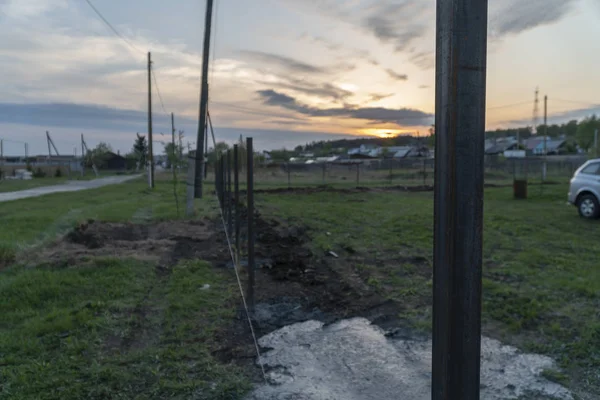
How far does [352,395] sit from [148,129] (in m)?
30.6

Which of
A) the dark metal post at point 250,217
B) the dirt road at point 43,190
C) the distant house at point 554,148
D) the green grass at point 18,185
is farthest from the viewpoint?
the distant house at point 554,148

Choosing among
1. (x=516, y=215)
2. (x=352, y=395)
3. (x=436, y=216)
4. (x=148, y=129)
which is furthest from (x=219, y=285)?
(x=148, y=129)

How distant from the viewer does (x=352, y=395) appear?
374cm

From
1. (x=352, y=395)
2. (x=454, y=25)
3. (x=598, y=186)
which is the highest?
(x=454, y=25)

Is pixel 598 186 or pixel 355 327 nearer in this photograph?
pixel 355 327

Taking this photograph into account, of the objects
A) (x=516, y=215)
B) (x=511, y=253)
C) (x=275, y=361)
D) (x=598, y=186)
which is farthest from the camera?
(x=516, y=215)

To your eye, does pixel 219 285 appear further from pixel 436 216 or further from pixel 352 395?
pixel 436 216

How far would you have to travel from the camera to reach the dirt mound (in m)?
8.47

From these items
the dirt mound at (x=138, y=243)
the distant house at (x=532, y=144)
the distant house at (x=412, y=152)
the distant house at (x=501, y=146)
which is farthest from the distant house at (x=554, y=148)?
the dirt mound at (x=138, y=243)

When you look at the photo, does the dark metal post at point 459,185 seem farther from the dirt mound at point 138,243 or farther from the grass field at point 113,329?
the dirt mound at point 138,243

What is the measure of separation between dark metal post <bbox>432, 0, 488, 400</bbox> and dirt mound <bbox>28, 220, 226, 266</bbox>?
23.6 feet

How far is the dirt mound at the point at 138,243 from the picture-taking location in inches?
333

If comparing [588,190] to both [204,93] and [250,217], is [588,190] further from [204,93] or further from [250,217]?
[250,217]

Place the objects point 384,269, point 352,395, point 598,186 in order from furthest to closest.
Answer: point 598,186 → point 384,269 → point 352,395
